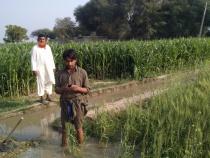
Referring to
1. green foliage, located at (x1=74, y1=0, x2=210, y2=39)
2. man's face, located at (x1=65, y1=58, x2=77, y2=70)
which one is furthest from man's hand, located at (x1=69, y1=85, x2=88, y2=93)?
green foliage, located at (x1=74, y1=0, x2=210, y2=39)

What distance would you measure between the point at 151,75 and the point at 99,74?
206 cm

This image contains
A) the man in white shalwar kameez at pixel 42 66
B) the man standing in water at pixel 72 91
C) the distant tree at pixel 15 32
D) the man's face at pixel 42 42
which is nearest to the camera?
the man standing in water at pixel 72 91

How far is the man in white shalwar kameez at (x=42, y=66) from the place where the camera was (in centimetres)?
1186

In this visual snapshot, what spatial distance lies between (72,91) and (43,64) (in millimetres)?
4749

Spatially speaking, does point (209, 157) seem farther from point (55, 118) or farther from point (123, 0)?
point (123, 0)

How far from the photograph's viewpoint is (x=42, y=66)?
476 inches

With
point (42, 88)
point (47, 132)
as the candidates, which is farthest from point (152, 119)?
point (42, 88)

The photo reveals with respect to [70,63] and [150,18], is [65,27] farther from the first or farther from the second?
[70,63]

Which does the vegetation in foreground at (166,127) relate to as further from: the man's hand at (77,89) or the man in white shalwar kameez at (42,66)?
the man in white shalwar kameez at (42,66)

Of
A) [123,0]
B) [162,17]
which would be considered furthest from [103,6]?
[162,17]

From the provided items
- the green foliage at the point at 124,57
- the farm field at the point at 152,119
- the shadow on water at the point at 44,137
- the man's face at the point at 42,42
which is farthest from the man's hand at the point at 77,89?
the green foliage at the point at 124,57

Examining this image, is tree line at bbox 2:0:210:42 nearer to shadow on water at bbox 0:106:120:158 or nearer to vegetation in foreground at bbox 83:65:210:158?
shadow on water at bbox 0:106:120:158

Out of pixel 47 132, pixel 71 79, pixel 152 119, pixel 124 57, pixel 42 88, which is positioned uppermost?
pixel 71 79

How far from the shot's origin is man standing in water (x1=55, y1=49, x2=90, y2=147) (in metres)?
7.45
